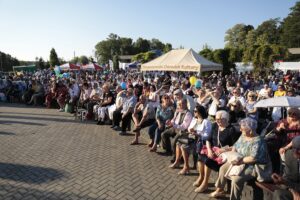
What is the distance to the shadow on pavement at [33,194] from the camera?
4.49m

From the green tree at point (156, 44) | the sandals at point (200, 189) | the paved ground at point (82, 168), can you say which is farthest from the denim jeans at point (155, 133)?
the green tree at point (156, 44)

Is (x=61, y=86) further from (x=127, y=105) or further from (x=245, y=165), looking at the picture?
(x=245, y=165)

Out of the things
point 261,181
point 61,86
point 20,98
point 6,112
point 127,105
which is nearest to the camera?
point 261,181

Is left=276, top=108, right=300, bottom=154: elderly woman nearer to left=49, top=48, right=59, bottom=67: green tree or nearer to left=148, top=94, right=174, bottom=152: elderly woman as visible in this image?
left=148, top=94, right=174, bottom=152: elderly woman

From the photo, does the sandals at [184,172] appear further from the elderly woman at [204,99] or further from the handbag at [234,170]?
the elderly woman at [204,99]

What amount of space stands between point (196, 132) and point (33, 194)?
3.12m

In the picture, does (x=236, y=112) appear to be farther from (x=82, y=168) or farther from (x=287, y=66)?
(x=287, y=66)

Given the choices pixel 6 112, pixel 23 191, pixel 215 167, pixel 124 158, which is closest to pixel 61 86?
pixel 6 112

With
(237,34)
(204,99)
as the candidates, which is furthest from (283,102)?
(237,34)

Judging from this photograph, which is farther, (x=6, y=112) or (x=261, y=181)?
(x=6, y=112)

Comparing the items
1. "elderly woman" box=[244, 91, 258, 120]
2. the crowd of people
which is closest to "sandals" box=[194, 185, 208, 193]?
the crowd of people

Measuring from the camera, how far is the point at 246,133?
163 inches

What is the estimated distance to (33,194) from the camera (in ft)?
15.1

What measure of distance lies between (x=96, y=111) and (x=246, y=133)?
754 centimetres
